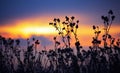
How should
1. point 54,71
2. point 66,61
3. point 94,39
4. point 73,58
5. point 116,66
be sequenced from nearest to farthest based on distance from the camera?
point 116,66, point 94,39, point 73,58, point 66,61, point 54,71

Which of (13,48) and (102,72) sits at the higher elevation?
(13,48)

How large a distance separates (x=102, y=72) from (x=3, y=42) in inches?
313

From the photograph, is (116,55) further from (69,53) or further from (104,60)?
(69,53)

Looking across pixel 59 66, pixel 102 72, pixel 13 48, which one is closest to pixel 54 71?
pixel 59 66

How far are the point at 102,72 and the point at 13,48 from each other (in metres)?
7.72

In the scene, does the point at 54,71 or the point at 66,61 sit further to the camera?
the point at 54,71

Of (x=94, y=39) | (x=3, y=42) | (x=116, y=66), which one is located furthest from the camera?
(x=3, y=42)

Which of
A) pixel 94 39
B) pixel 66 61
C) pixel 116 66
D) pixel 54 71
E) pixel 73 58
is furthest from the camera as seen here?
pixel 54 71

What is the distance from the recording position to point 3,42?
24766 millimetres

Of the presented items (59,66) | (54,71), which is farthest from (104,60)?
(54,71)

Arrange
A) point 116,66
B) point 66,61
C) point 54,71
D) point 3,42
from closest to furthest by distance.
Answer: point 116,66 < point 66,61 < point 3,42 < point 54,71

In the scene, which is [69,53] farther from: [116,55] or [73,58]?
[116,55]

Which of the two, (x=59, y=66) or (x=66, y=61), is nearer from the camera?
(x=66, y=61)

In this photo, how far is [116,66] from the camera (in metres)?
18.7
